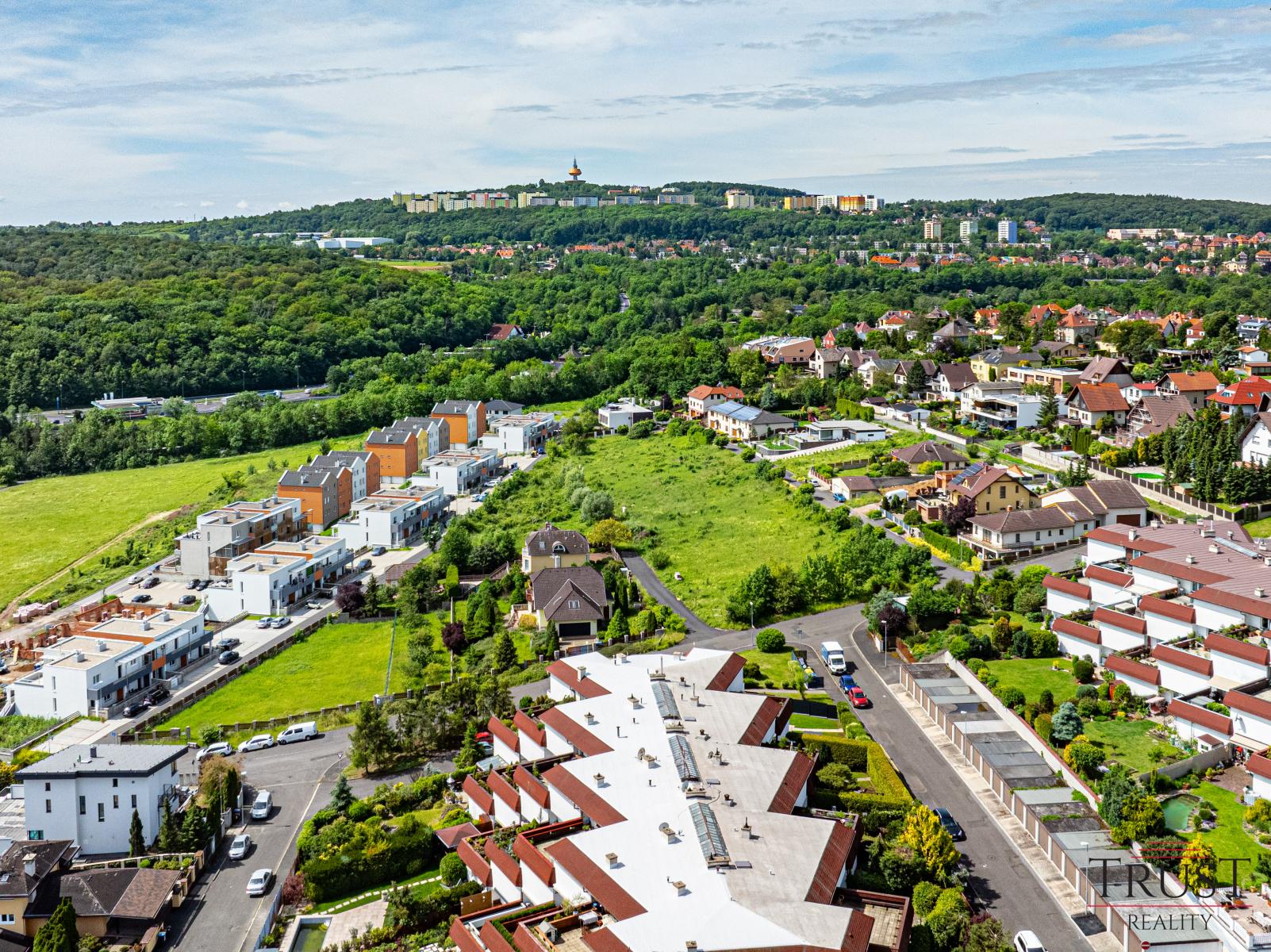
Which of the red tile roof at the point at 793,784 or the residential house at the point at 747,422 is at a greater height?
the residential house at the point at 747,422

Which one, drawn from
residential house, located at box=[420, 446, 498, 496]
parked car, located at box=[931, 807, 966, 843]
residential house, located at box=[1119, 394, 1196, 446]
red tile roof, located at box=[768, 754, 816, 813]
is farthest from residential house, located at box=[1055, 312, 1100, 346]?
red tile roof, located at box=[768, 754, 816, 813]

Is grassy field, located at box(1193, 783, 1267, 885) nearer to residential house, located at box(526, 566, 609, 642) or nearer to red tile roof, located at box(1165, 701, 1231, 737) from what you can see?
red tile roof, located at box(1165, 701, 1231, 737)

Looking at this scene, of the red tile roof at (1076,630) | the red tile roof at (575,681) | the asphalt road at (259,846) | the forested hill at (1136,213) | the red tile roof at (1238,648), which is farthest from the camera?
the forested hill at (1136,213)

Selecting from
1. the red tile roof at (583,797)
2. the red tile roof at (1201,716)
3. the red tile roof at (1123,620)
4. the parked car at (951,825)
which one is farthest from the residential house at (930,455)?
the red tile roof at (583,797)

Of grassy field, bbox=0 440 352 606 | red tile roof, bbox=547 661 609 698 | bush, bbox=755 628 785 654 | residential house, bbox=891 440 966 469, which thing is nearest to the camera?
red tile roof, bbox=547 661 609 698

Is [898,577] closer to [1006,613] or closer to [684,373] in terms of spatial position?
[1006,613]

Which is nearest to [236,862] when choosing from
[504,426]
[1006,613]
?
[1006,613]

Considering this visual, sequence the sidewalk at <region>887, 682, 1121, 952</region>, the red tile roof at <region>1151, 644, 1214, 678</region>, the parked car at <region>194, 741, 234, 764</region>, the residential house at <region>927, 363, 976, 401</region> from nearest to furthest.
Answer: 1. the sidewalk at <region>887, 682, 1121, 952</region>
2. the red tile roof at <region>1151, 644, 1214, 678</region>
3. the parked car at <region>194, 741, 234, 764</region>
4. the residential house at <region>927, 363, 976, 401</region>

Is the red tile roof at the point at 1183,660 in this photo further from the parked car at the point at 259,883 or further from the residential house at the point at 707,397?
the residential house at the point at 707,397
